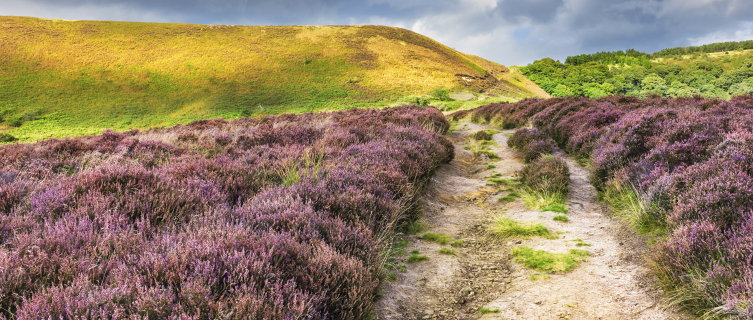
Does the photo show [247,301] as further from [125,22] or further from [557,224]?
[125,22]

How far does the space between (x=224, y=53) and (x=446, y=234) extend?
6000cm

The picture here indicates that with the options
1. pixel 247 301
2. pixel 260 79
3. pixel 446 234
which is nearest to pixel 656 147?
pixel 446 234

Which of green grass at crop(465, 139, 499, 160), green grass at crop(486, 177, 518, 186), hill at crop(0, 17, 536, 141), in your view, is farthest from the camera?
hill at crop(0, 17, 536, 141)

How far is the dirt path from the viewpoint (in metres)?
3.14

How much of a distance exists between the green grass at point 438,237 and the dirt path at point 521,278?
12 centimetres

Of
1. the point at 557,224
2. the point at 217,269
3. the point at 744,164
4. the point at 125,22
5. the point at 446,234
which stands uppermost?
the point at 125,22

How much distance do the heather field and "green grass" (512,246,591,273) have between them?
0.81 metres

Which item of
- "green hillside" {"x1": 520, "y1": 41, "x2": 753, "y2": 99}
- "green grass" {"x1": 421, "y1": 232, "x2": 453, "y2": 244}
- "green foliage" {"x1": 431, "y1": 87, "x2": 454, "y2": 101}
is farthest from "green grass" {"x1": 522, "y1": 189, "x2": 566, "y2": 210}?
"green hillside" {"x1": 520, "y1": 41, "x2": 753, "y2": 99}

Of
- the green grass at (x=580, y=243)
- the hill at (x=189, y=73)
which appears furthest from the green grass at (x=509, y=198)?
the hill at (x=189, y=73)

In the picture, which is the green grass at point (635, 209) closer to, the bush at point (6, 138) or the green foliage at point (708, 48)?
the bush at point (6, 138)

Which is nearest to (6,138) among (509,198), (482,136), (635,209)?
(482,136)

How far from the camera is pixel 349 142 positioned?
858 centimetres

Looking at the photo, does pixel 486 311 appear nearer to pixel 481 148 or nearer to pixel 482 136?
pixel 481 148

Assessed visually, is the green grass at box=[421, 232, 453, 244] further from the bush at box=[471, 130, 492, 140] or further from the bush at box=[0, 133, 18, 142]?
the bush at box=[0, 133, 18, 142]
